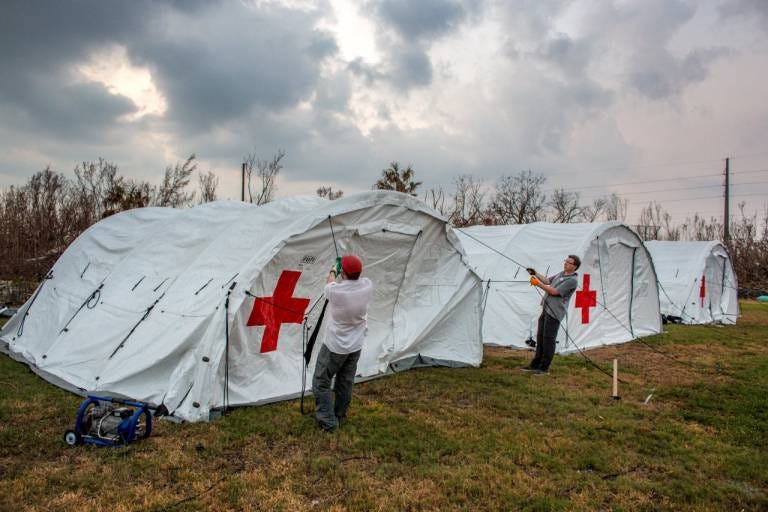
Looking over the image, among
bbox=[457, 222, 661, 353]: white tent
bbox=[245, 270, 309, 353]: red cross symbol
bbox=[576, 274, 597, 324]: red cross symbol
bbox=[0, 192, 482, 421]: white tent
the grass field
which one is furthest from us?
bbox=[576, 274, 597, 324]: red cross symbol

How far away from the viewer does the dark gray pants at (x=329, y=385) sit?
16.6ft

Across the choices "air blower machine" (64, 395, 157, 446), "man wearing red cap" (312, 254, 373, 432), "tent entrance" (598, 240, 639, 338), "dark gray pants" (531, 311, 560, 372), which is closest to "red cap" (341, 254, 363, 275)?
"man wearing red cap" (312, 254, 373, 432)

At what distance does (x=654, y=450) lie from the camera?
16.0ft

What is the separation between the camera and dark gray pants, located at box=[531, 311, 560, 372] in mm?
7918

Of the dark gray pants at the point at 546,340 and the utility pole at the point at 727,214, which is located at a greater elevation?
the utility pole at the point at 727,214

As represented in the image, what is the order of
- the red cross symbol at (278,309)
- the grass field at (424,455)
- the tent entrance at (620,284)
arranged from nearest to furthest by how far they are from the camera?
the grass field at (424,455), the red cross symbol at (278,309), the tent entrance at (620,284)

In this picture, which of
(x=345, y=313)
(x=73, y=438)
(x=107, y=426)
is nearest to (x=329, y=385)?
(x=345, y=313)

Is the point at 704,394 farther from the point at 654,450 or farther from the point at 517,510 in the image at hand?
the point at 517,510

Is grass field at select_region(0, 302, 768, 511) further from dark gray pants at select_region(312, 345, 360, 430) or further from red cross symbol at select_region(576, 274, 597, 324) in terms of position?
red cross symbol at select_region(576, 274, 597, 324)

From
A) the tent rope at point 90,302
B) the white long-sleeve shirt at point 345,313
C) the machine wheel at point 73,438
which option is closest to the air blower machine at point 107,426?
the machine wheel at point 73,438

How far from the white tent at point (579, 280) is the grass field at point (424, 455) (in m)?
3.23

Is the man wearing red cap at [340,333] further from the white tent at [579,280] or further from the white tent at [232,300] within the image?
the white tent at [579,280]

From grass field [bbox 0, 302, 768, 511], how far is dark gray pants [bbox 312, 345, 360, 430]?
0.57ft

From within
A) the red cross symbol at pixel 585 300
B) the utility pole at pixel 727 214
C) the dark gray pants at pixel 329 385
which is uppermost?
the utility pole at pixel 727 214
